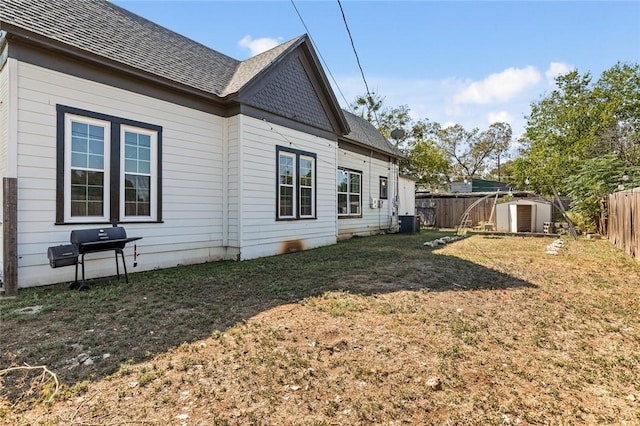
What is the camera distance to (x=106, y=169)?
→ 236 inches

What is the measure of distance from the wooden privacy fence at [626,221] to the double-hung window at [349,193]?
796cm

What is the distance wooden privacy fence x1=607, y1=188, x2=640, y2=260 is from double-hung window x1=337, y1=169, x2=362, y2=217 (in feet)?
26.1

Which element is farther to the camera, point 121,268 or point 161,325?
point 121,268

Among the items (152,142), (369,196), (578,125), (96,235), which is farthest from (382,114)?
(96,235)

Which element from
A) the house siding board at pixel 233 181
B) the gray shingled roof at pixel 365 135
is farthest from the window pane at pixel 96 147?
the gray shingled roof at pixel 365 135

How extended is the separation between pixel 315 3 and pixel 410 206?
12751 millimetres

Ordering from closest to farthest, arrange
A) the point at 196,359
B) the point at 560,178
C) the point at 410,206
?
the point at 196,359 < the point at 560,178 < the point at 410,206

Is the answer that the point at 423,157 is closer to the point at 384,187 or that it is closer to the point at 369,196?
the point at 384,187

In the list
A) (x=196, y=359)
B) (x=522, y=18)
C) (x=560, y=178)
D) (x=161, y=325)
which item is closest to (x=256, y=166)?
(x=161, y=325)

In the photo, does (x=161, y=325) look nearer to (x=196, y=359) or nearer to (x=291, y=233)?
(x=196, y=359)

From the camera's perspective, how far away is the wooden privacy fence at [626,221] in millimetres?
7781

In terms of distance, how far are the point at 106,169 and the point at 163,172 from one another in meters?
1.04

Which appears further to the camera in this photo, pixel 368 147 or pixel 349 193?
pixel 368 147

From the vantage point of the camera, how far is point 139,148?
6527 millimetres
